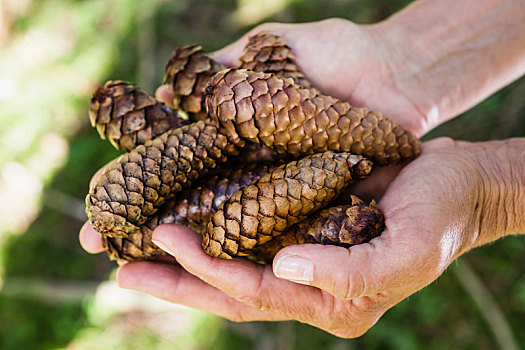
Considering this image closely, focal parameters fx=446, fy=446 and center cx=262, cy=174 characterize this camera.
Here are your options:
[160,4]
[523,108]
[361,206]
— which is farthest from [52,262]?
[523,108]

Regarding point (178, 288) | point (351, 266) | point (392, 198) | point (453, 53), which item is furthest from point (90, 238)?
point (453, 53)

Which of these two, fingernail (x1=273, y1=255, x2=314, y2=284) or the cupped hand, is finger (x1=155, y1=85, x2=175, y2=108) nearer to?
the cupped hand

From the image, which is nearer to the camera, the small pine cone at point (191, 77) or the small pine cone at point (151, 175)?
the small pine cone at point (151, 175)

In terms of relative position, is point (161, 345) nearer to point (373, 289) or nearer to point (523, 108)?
point (373, 289)

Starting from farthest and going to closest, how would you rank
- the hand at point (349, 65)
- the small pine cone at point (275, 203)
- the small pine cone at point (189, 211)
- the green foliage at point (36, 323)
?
the green foliage at point (36, 323) → the hand at point (349, 65) → the small pine cone at point (189, 211) → the small pine cone at point (275, 203)

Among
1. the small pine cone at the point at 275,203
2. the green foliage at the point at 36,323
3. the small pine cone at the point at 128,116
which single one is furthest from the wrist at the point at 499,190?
the green foliage at the point at 36,323

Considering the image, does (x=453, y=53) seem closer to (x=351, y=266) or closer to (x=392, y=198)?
(x=392, y=198)

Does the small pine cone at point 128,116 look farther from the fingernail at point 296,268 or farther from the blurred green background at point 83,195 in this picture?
the blurred green background at point 83,195
